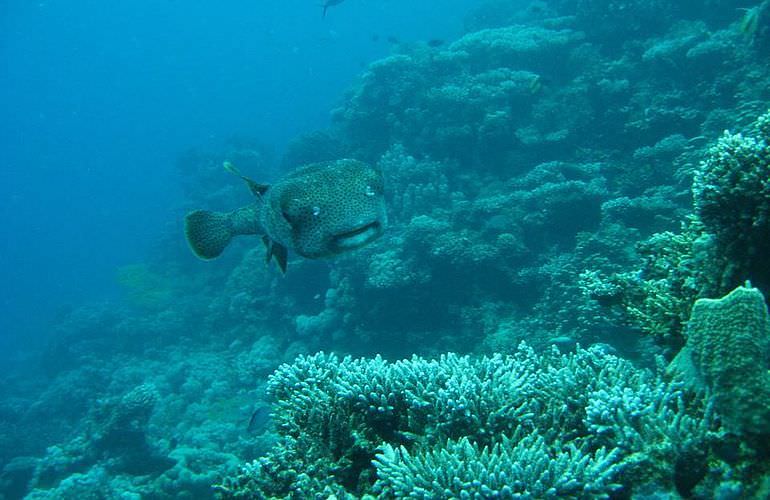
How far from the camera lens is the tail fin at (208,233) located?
172 inches

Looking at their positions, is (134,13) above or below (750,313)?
above

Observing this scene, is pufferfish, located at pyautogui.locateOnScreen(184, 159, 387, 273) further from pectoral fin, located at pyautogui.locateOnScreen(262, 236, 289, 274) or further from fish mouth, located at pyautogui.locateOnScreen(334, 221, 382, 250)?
pectoral fin, located at pyautogui.locateOnScreen(262, 236, 289, 274)

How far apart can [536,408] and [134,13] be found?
185420mm

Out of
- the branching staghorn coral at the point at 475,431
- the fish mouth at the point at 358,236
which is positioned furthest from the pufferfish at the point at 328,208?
the branching staghorn coral at the point at 475,431

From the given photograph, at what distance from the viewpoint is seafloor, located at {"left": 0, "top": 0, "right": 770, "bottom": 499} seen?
2.62 meters

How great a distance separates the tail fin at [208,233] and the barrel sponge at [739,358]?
3.81m

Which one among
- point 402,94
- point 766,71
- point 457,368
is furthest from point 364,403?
point 402,94

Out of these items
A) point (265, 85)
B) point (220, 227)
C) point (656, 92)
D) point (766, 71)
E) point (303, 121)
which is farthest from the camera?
point (265, 85)

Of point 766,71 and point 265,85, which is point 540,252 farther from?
point 265,85

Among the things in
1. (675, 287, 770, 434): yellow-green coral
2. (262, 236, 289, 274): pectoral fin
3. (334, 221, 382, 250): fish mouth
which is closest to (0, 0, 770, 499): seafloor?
(675, 287, 770, 434): yellow-green coral

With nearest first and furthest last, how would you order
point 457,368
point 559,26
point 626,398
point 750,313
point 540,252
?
point 750,313
point 626,398
point 457,368
point 540,252
point 559,26

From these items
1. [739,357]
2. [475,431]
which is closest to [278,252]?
[475,431]

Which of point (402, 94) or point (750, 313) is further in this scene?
point (402, 94)

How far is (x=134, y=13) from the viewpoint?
491 ft
